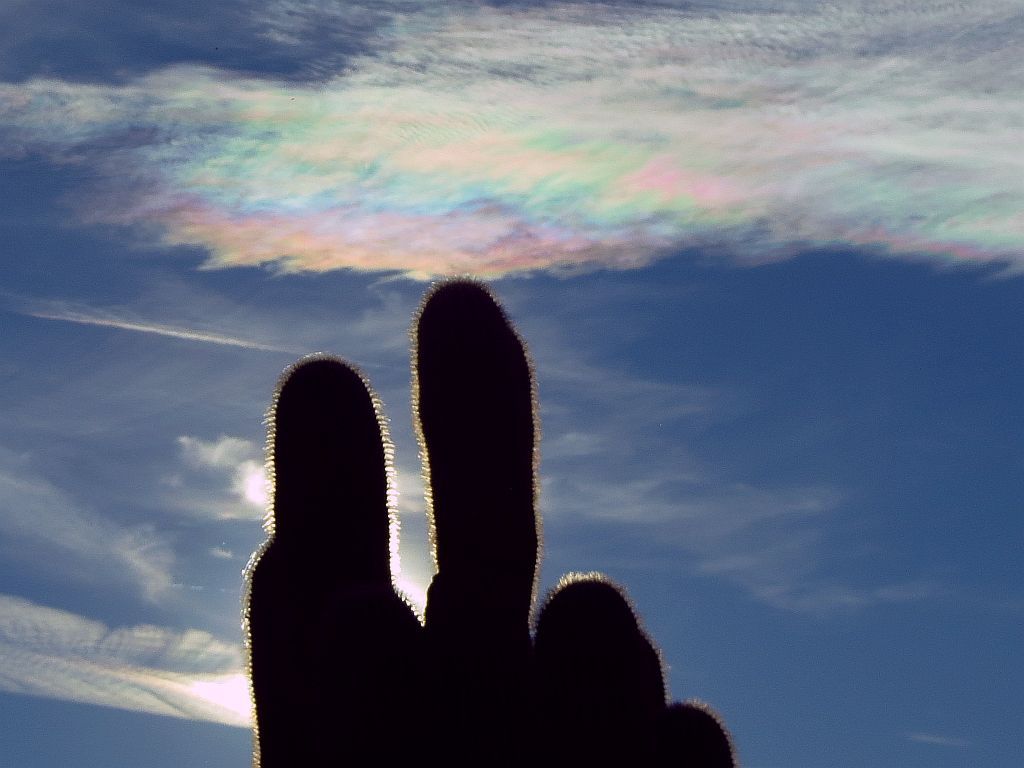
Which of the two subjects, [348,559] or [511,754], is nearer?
[511,754]

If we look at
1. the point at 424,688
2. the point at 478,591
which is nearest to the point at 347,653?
the point at 424,688

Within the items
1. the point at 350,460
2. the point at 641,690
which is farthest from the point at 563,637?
the point at 350,460

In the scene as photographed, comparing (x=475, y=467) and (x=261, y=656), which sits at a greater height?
(x=475, y=467)

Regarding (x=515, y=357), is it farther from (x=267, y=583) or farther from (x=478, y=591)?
(x=267, y=583)

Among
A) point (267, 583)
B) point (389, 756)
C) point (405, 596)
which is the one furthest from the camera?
point (267, 583)

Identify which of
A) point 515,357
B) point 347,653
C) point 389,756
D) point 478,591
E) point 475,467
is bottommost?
point 389,756

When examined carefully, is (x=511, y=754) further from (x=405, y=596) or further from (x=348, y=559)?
(x=348, y=559)

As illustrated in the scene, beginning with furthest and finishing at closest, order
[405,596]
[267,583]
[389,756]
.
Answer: [267,583] < [405,596] < [389,756]
